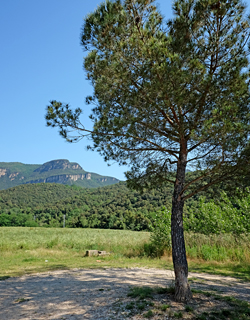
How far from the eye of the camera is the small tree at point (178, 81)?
4.13 meters

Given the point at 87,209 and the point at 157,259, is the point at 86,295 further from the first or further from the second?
the point at 87,209

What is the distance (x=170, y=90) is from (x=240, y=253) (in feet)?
28.4

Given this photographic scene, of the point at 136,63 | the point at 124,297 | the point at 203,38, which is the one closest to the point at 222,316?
the point at 124,297

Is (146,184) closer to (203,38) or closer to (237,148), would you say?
(237,148)

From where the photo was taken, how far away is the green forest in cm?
1154

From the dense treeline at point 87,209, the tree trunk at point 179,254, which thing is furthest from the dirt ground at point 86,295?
the dense treeline at point 87,209

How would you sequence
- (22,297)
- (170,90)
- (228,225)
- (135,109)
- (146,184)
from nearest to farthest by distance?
(170,90)
(135,109)
(22,297)
(146,184)
(228,225)

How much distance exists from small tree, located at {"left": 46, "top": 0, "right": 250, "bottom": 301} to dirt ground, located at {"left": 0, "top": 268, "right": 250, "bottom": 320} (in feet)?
3.48

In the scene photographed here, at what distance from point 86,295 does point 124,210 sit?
38814 mm

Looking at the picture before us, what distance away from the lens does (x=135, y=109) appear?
4773mm

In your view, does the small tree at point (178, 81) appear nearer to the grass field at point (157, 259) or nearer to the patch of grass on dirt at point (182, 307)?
the patch of grass on dirt at point (182, 307)

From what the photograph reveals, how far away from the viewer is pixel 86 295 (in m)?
5.19

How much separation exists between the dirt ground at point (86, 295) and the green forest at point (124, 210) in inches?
86.2

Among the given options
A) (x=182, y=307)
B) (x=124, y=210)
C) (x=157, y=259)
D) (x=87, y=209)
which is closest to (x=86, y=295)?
(x=182, y=307)
